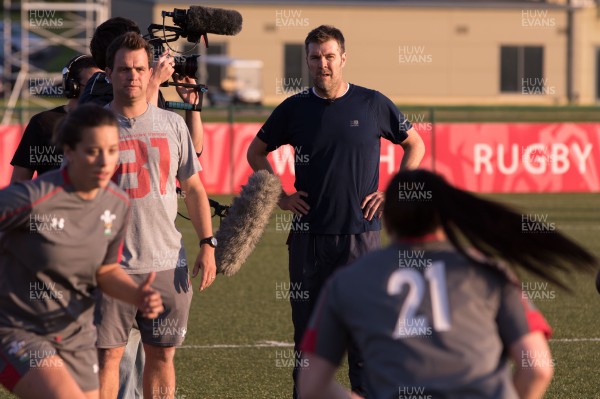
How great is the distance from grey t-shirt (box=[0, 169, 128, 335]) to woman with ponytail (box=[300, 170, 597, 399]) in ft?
4.63

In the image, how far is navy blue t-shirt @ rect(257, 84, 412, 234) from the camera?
6891 millimetres

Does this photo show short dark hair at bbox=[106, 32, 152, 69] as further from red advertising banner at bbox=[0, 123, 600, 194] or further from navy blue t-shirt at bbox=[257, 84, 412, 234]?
red advertising banner at bbox=[0, 123, 600, 194]

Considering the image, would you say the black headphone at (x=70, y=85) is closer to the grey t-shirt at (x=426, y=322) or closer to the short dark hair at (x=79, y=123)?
the short dark hair at (x=79, y=123)

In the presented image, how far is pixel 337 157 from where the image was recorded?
6883 millimetres

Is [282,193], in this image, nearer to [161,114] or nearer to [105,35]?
[161,114]

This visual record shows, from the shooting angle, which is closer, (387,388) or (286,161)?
(387,388)

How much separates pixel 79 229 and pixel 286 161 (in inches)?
621

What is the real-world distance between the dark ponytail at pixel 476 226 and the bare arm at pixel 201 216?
2.51m

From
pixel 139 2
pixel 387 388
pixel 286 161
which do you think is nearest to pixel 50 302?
pixel 387 388

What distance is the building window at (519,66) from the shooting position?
46906 mm

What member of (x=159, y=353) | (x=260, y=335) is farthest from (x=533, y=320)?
(x=260, y=335)

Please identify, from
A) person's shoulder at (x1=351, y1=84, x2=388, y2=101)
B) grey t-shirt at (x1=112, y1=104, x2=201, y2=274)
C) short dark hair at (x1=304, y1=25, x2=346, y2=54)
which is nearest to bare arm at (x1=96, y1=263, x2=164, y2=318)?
grey t-shirt at (x1=112, y1=104, x2=201, y2=274)

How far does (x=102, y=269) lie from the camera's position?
193 inches

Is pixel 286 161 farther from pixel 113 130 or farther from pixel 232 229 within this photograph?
pixel 113 130
